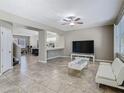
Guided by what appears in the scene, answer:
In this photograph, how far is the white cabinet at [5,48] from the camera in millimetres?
3634

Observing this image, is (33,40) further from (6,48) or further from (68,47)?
(6,48)

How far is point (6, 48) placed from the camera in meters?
3.98

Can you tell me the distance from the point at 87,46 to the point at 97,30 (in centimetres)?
147

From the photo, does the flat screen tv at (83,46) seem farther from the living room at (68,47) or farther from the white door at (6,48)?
the white door at (6,48)

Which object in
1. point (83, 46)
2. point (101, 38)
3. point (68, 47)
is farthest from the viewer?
point (68, 47)

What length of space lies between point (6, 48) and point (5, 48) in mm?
76

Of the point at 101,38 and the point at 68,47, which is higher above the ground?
the point at 101,38

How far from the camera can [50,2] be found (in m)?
2.95

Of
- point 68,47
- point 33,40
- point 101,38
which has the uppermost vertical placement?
point 33,40

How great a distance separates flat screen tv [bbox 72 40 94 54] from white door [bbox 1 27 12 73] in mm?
4889

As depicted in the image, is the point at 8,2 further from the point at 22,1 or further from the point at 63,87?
the point at 63,87

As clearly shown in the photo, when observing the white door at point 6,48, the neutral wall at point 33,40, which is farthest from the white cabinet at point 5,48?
the neutral wall at point 33,40

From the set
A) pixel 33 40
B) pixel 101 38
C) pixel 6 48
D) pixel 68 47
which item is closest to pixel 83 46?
pixel 101 38

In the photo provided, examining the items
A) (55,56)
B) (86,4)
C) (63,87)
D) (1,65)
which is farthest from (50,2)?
(55,56)
